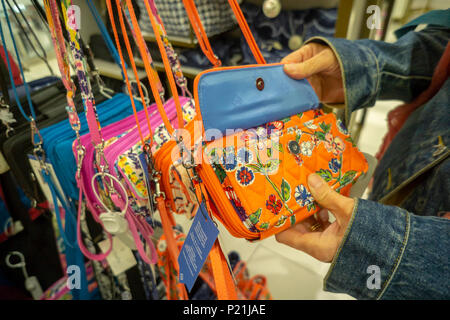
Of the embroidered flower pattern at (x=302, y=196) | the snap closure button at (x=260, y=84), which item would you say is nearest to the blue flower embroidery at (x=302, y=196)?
the embroidered flower pattern at (x=302, y=196)

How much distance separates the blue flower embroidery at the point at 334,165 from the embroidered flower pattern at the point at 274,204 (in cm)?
15

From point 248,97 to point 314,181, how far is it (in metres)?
0.21

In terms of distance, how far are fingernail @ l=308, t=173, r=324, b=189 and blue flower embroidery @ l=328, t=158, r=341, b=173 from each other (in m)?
0.06

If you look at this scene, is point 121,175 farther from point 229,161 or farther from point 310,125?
point 310,125

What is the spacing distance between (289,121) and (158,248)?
1.76 feet

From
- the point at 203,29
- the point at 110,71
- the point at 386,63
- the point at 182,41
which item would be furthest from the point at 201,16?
the point at 386,63

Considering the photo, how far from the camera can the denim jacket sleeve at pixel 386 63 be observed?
2.07ft

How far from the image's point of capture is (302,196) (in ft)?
1.70

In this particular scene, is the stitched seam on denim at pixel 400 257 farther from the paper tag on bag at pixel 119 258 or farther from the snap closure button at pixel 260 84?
the paper tag on bag at pixel 119 258

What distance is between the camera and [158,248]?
0.80 metres

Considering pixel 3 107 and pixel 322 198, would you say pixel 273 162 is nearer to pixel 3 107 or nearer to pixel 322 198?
pixel 322 198

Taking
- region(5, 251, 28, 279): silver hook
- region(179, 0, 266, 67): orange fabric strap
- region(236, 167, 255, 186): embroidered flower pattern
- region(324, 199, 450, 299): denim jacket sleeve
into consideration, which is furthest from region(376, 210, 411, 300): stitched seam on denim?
region(5, 251, 28, 279): silver hook

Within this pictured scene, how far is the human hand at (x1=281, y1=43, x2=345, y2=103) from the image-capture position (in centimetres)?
60

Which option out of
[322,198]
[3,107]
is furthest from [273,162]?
[3,107]
